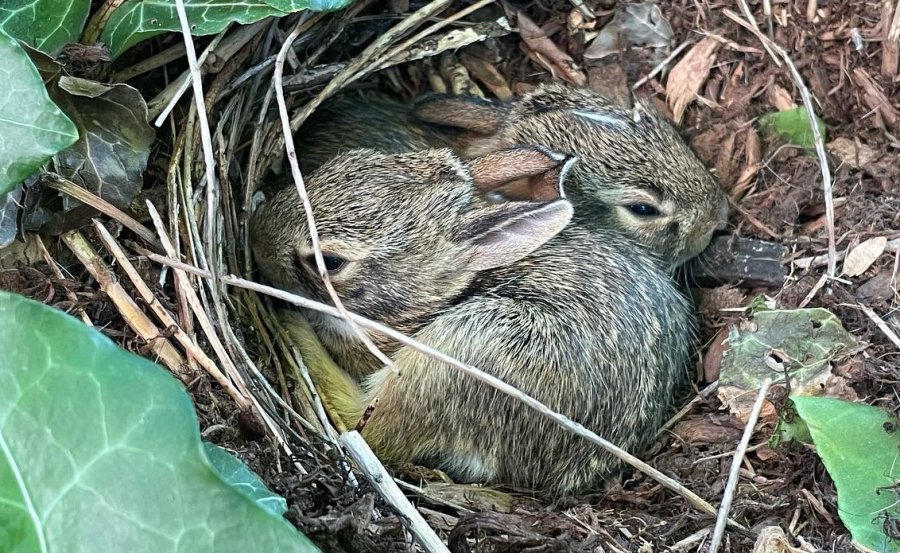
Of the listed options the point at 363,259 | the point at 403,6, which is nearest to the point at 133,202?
the point at 363,259

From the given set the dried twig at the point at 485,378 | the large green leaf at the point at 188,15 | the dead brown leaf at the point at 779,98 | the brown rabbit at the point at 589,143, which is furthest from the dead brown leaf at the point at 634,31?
the dried twig at the point at 485,378

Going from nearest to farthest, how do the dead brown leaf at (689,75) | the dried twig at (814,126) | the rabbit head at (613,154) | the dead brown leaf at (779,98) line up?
the dried twig at (814,126) < the rabbit head at (613,154) < the dead brown leaf at (779,98) < the dead brown leaf at (689,75)

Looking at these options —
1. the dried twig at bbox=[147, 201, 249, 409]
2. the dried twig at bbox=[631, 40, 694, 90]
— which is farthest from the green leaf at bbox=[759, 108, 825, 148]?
the dried twig at bbox=[147, 201, 249, 409]

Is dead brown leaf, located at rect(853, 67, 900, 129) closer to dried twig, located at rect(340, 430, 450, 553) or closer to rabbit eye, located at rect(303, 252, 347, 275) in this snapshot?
rabbit eye, located at rect(303, 252, 347, 275)

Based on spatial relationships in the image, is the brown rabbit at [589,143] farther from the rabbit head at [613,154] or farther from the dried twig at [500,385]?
the dried twig at [500,385]

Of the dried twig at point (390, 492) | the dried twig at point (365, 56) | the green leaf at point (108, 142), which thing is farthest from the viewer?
the dried twig at point (365, 56)

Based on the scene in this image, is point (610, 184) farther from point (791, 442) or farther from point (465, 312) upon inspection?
point (791, 442)
